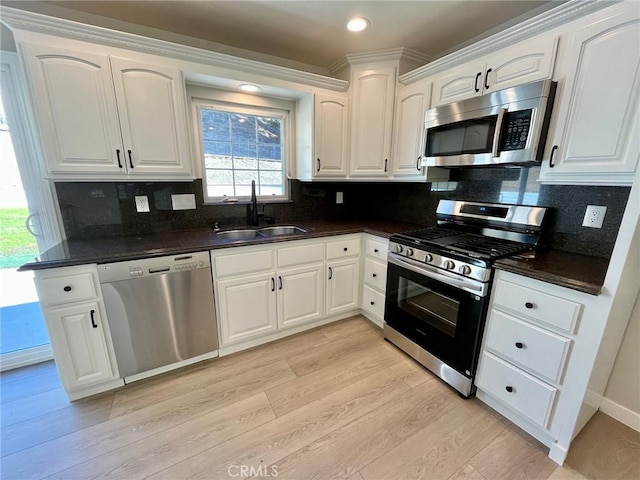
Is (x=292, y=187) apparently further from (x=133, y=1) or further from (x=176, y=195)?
(x=133, y=1)

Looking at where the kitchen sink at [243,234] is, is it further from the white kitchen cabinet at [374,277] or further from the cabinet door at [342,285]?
the white kitchen cabinet at [374,277]

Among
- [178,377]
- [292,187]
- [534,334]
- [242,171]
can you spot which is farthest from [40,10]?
[534,334]

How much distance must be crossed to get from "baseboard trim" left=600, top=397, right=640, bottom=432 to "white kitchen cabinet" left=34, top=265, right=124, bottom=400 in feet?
10.3

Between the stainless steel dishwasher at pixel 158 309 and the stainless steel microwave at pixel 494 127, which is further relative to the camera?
the stainless steel dishwasher at pixel 158 309

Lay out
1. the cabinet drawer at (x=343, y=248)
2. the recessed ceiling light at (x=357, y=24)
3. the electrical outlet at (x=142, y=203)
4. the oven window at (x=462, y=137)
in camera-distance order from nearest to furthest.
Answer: the oven window at (x=462, y=137)
the recessed ceiling light at (x=357, y=24)
the electrical outlet at (x=142, y=203)
the cabinet drawer at (x=343, y=248)

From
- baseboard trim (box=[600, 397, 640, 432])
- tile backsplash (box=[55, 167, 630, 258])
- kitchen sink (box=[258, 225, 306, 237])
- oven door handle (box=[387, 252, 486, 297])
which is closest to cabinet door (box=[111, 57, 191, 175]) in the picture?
tile backsplash (box=[55, 167, 630, 258])

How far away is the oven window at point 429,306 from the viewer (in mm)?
1744

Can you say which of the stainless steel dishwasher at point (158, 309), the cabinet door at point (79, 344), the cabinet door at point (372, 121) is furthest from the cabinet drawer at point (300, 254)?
the cabinet door at point (79, 344)

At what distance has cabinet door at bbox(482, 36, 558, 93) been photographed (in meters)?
1.47

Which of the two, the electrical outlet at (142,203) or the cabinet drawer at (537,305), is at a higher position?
the electrical outlet at (142,203)

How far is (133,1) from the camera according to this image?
1712 millimetres

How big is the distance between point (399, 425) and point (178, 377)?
1533mm

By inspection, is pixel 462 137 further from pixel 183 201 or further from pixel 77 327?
pixel 77 327

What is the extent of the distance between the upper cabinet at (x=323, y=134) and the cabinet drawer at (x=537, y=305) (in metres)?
1.70
